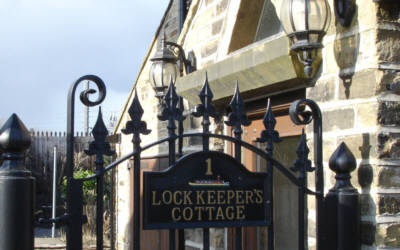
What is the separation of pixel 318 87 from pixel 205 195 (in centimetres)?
109

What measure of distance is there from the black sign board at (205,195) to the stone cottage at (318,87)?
22.4 inches

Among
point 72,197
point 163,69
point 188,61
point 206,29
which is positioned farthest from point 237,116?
point 163,69

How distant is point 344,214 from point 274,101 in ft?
4.37

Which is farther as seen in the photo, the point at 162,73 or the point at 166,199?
the point at 162,73

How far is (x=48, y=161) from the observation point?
1477 cm

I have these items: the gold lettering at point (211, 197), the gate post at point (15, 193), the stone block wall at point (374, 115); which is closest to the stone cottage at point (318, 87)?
the stone block wall at point (374, 115)

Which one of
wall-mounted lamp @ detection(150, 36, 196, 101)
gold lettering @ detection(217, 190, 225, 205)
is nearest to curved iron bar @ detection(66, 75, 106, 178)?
gold lettering @ detection(217, 190, 225, 205)

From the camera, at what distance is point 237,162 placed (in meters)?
2.79

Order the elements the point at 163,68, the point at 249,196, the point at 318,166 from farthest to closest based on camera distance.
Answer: the point at 163,68 < the point at 318,166 < the point at 249,196

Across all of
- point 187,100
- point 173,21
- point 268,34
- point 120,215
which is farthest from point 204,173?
point 120,215

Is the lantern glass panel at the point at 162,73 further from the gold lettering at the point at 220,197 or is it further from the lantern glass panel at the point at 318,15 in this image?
the gold lettering at the point at 220,197

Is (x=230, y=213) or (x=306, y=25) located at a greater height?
(x=306, y=25)

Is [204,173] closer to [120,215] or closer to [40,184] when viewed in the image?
[120,215]

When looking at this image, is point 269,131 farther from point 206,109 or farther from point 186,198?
point 186,198
